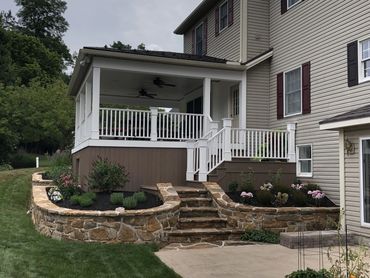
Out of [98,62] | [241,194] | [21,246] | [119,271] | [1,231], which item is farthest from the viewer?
[98,62]

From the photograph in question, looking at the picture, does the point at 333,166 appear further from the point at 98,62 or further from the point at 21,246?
the point at 21,246

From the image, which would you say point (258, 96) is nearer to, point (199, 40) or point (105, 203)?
point (199, 40)

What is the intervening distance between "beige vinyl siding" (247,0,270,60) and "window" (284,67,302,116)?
1.48m

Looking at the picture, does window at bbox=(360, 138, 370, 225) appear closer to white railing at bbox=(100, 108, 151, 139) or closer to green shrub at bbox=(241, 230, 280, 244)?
green shrub at bbox=(241, 230, 280, 244)

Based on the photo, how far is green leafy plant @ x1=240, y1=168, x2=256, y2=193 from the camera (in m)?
9.96

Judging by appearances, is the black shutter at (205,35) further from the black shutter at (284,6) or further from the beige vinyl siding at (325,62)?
the beige vinyl siding at (325,62)

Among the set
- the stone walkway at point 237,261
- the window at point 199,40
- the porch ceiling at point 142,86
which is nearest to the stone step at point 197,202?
the stone walkway at point 237,261

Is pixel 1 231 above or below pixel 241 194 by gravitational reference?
below

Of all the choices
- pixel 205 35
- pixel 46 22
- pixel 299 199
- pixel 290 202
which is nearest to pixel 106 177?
pixel 290 202

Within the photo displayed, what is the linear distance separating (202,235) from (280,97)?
574cm

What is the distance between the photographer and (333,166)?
10.2m

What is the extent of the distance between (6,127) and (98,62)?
64.2 ft

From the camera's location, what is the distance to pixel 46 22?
52875mm

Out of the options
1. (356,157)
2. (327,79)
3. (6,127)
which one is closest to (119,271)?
(356,157)
